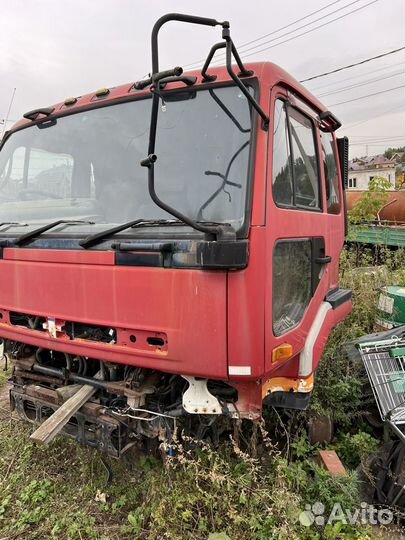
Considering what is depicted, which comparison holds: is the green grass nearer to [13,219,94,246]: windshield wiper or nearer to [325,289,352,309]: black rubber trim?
[325,289,352,309]: black rubber trim

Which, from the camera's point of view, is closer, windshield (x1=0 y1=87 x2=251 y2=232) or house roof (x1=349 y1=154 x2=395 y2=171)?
windshield (x1=0 y1=87 x2=251 y2=232)

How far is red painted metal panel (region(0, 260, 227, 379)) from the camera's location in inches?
80.4

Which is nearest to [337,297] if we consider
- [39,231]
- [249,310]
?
[249,310]

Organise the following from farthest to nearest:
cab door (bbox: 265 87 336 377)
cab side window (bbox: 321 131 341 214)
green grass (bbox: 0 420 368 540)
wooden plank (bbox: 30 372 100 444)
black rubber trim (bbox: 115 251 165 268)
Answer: cab side window (bbox: 321 131 341 214) < green grass (bbox: 0 420 368 540) < wooden plank (bbox: 30 372 100 444) < cab door (bbox: 265 87 336 377) < black rubber trim (bbox: 115 251 165 268)

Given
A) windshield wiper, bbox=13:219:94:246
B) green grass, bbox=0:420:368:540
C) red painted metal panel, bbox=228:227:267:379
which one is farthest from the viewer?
windshield wiper, bbox=13:219:94:246

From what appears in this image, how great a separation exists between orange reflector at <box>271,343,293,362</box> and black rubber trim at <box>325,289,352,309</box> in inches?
37.1

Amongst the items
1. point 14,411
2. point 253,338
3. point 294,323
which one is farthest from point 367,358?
point 14,411

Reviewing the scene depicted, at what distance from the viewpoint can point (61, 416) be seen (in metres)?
2.43

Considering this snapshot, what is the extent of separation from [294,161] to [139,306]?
52.1 inches

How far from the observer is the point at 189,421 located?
8.91 feet

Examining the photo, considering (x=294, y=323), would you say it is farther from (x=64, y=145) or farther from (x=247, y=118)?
(x=64, y=145)

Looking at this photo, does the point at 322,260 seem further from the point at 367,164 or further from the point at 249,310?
the point at 367,164

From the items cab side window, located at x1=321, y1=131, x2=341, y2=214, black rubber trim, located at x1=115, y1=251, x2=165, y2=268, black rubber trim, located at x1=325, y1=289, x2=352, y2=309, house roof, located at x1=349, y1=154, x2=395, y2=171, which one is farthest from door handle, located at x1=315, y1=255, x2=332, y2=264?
house roof, located at x1=349, y1=154, x2=395, y2=171

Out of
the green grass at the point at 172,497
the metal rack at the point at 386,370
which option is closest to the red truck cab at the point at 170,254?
the green grass at the point at 172,497
